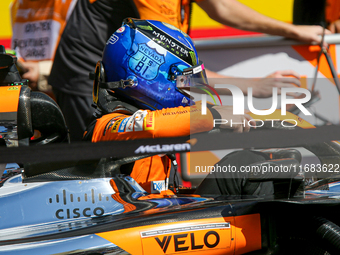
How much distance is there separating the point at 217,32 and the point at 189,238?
199 cm

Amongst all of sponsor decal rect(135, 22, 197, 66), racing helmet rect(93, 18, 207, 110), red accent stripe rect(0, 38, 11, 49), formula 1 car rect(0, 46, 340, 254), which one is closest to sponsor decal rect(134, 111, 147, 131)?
formula 1 car rect(0, 46, 340, 254)

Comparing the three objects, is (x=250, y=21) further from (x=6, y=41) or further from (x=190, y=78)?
(x=6, y=41)

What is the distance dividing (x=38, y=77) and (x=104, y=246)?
2.03 m

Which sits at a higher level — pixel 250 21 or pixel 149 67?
pixel 250 21

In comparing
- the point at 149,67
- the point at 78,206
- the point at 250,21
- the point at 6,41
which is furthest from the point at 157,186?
the point at 6,41

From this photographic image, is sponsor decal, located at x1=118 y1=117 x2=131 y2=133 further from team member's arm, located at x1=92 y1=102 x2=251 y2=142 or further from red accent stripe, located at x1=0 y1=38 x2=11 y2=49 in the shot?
red accent stripe, located at x1=0 y1=38 x2=11 y2=49

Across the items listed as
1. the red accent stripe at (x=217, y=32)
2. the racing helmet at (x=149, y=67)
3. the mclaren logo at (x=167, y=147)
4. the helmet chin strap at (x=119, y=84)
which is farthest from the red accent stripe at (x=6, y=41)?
the mclaren logo at (x=167, y=147)

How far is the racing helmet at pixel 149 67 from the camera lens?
1.71 m

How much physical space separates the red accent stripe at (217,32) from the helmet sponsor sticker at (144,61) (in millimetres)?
1247

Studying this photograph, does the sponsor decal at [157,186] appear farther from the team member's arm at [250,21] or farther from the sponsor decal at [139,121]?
the team member's arm at [250,21]

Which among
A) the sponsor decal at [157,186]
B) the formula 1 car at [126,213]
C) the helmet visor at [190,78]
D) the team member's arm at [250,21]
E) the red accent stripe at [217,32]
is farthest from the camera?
the red accent stripe at [217,32]

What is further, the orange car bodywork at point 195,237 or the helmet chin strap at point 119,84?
the helmet chin strap at point 119,84

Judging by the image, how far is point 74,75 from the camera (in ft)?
8.87

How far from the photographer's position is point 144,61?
1703 millimetres
